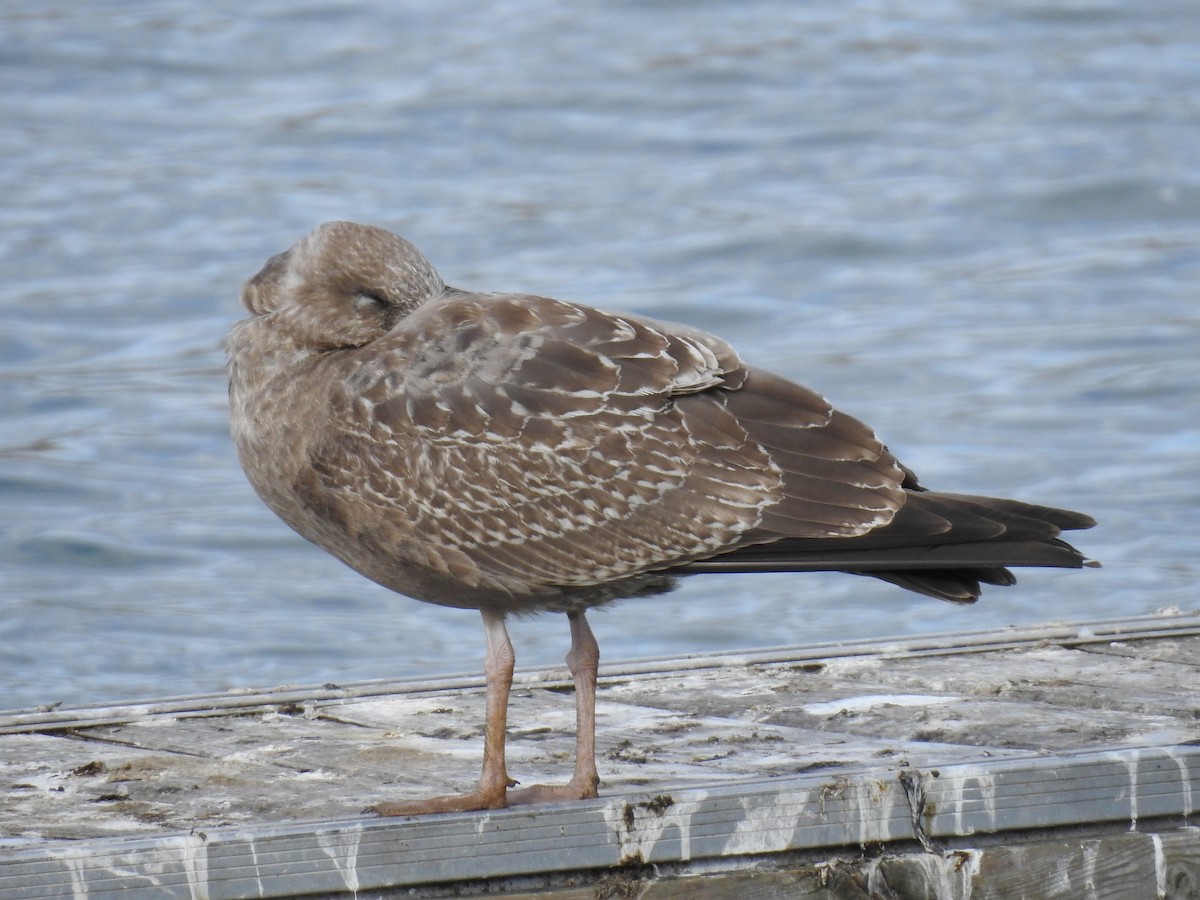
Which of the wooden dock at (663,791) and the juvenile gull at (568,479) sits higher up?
the juvenile gull at (568,479)

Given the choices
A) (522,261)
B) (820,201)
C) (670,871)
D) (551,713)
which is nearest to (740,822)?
(670,871)

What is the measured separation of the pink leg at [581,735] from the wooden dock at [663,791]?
140mm

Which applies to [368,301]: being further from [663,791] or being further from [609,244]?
[609,244]

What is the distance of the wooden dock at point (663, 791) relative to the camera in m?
4.84

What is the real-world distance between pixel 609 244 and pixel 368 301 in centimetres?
1920

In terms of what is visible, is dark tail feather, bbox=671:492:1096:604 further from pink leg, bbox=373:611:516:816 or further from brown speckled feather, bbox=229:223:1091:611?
pink leg, bbox=373:611:516:816

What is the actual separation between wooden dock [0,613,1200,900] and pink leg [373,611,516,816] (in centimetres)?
13

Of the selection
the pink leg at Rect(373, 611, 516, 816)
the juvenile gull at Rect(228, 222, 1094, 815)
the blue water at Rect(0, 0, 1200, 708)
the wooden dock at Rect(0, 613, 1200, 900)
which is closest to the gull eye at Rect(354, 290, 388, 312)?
the juvenile gull at Rect(228, 222, 1094, 815)

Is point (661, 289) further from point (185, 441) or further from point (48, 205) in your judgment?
point (48, 205)

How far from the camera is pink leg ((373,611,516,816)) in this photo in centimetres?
506

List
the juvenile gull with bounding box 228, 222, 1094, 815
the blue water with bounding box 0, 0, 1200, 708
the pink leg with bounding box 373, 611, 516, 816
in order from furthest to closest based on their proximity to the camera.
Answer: the blue water with bounding box 0, 0, 1200, 708
the juvenile gull with bounding box 228, 222, 1094, 815
the pink leg with bounding box 373, 611, 516, 816

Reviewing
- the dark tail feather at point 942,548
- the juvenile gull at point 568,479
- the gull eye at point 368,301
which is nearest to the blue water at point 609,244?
the gull eye at point 368,301

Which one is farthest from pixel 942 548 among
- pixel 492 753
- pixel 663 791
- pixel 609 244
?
pixel 609 244

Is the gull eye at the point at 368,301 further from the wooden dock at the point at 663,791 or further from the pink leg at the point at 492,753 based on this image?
the wooden dock at the point at 663,791
